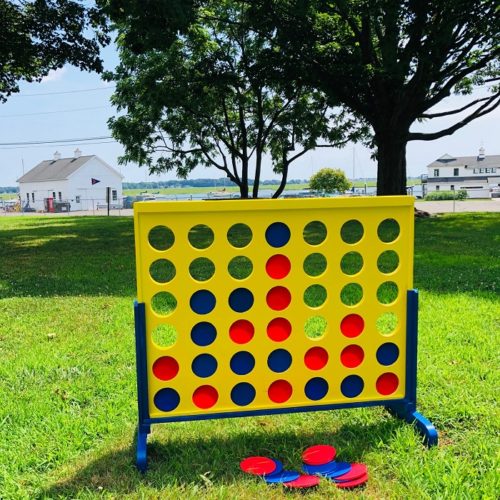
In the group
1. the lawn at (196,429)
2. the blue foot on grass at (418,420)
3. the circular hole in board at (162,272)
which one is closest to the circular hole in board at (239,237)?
the circular hole in board at (162,272)

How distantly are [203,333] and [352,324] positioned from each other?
837mm

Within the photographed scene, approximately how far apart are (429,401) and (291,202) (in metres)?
1.50

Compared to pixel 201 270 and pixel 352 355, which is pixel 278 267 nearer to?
pixel 352 355

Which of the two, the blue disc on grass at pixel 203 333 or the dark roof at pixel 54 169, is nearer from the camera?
the blue disc on grass at pixel 203 333

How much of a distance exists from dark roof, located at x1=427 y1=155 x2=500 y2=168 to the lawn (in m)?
84.5

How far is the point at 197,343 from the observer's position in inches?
107

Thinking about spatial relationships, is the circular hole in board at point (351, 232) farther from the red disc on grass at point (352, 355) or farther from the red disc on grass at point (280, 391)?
the red disc on grass at point (280, 391)

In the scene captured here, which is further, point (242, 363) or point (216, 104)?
point (216, 104)

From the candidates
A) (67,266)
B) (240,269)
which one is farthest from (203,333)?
(67,266)

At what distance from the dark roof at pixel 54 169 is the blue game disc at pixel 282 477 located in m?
60.2

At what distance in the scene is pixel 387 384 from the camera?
2949mm

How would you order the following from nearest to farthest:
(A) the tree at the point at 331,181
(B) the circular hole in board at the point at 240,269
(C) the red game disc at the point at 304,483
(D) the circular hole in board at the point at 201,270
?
1. (C) the red game disc at the point at 304,483
2. (B) the circular hole in board at the point at 240,269
3. (D) the circular hole in board at the point at 201,270
4. (A) the tree at the point at 331,181

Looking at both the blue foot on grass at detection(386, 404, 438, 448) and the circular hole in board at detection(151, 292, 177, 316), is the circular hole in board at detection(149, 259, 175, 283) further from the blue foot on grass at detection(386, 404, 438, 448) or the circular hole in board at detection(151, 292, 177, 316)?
the blue foot on grass at detection(386, 404, 438, 448)

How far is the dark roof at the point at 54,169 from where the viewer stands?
59.6 m
